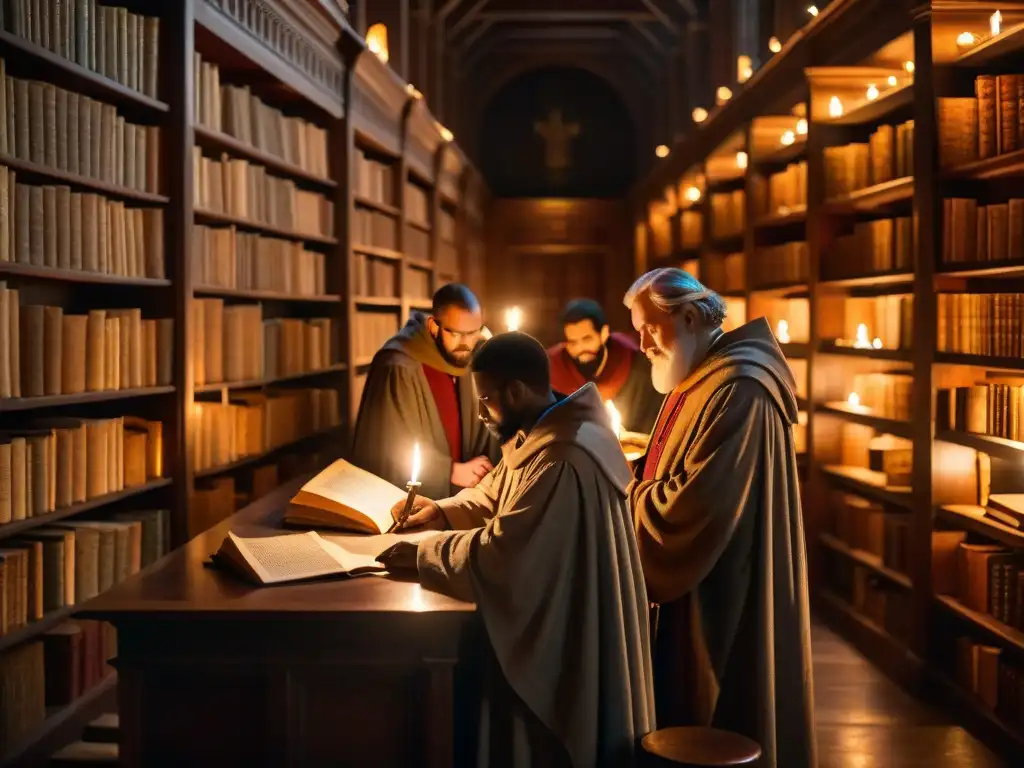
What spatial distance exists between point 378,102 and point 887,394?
426 centimetres

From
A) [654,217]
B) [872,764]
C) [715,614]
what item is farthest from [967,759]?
[654,217]

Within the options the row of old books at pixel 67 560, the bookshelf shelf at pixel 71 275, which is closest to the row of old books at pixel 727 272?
the bookshelf shelf at pixel 71 275

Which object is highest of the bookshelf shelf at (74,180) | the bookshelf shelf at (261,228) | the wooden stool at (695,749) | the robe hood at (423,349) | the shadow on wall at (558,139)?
the shadow on wall at (558,139)

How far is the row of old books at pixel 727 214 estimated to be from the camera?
896 cm

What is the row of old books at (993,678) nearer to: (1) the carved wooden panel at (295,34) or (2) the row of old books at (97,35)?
(2) the row of old books at (97,35)

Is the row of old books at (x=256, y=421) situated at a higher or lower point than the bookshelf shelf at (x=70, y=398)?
lower

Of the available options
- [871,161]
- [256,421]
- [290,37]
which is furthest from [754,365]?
[290,37]

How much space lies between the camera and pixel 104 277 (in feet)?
14.1

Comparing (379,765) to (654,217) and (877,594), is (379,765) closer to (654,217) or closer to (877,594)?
(877,594)

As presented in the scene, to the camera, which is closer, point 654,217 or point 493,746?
point 493,746

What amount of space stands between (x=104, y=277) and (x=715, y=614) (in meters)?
2.53

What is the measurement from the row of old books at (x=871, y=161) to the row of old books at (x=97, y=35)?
11.2 feet

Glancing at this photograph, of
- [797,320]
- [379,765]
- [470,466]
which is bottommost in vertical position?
[379,765]

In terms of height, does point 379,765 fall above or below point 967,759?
above
